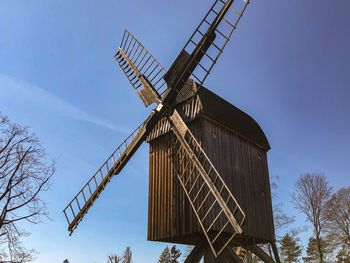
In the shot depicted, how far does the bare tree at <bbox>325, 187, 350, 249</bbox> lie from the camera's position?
2995 cm

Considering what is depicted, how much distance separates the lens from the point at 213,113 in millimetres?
13953

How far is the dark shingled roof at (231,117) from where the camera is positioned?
550 inches

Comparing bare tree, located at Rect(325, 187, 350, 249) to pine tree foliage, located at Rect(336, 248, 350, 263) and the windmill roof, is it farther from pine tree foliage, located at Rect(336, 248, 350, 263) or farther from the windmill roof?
the windmill roof

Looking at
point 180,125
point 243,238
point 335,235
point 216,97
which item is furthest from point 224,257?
point 335,235

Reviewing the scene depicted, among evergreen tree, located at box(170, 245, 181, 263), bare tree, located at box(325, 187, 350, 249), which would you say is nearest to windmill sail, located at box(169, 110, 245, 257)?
bare tree, located at box(325, 187, 350, 249)

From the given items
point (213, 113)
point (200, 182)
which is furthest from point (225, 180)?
point (213, 113)

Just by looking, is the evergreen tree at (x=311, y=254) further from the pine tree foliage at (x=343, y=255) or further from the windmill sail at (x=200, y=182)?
the windmill sail at (x=200, y=182)

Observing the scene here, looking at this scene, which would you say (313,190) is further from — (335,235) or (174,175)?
(174,175)

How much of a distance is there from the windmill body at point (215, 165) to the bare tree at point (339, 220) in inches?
657

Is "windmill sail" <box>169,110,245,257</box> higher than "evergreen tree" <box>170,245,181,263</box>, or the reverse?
"evergreen tree" <box>170,245,181,263</box>

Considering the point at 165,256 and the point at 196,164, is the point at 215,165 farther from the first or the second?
the point at 165,256

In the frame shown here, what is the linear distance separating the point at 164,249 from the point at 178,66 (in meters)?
52.8

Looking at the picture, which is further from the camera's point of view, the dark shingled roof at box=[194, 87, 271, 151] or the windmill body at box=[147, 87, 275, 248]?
the dark shingled roof at box=[194, 87, 271, 151]

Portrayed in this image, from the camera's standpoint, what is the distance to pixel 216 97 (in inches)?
597
